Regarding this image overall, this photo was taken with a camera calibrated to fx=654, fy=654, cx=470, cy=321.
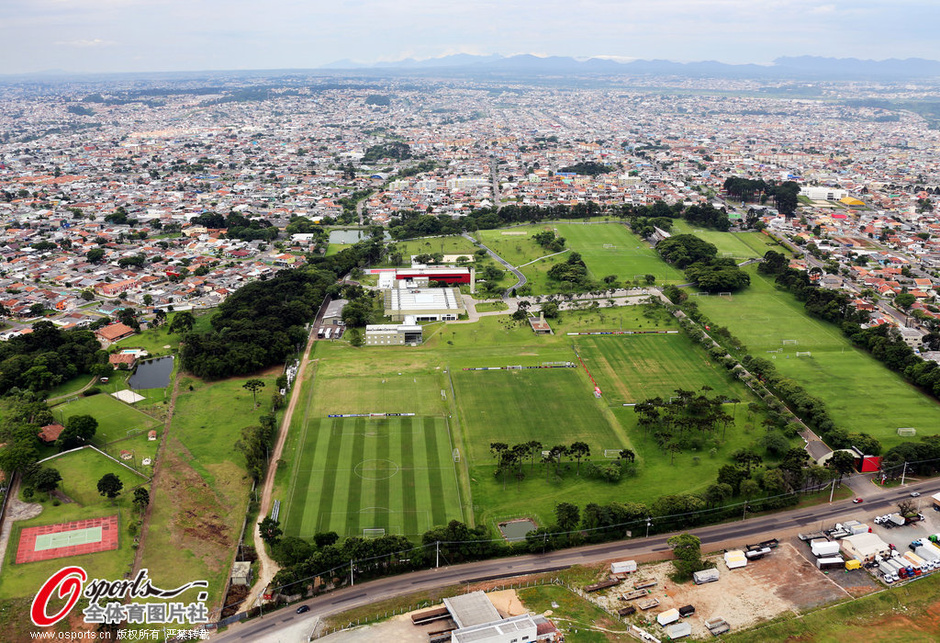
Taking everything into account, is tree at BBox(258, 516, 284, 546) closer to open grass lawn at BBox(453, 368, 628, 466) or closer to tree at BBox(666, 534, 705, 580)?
open grass lawn at BBox(453, 368, 628, 466)

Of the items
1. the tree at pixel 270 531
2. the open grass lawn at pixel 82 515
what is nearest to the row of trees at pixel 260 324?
the open grass lawn at pixel 82 515

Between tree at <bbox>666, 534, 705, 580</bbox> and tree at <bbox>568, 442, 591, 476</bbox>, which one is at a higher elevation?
tree at <bbox>568, 442, 591, 476</bbox>

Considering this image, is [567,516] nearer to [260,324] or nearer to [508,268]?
[260,324]

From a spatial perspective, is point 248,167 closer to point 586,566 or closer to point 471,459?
point 471,459

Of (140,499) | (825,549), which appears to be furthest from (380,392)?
(825,549)

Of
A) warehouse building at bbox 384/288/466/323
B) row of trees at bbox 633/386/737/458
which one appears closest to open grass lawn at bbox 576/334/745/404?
row of trees at bbox 633/386/737/458

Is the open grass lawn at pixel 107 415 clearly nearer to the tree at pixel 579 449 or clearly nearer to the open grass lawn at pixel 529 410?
the open grass lawn at pixel 529 410
